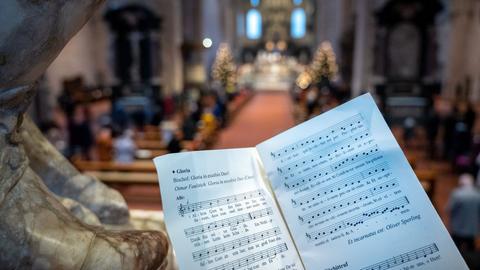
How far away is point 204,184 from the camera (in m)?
1.56

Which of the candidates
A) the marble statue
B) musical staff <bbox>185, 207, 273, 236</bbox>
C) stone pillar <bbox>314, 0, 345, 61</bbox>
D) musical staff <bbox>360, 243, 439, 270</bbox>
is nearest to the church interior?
stone pillar <bbox>314, 0, 345, 61</bbox>

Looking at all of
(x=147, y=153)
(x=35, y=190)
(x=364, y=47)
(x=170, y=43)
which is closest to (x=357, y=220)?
(x=35, y=190)

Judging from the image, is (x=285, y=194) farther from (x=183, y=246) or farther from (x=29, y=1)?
(x=29, y=1)

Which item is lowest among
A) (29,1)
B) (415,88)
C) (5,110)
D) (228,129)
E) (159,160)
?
(159,160)

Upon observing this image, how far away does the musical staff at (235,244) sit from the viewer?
144 centimetres

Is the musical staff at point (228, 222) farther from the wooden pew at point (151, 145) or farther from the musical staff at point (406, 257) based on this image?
the wooden pew at point (151, 145)

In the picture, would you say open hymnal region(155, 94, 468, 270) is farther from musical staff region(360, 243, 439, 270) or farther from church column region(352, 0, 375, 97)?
church column region(352, 0, 375, 97)

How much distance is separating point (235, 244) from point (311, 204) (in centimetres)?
29

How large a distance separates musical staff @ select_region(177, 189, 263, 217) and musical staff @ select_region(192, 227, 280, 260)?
0.13m

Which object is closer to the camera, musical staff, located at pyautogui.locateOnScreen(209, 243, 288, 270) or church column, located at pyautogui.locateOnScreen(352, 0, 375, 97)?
musical staff, located at pyautogui.locateOnScreen(209, 243, 288, 270)

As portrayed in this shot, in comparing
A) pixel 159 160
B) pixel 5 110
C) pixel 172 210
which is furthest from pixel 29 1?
pixel 172 210

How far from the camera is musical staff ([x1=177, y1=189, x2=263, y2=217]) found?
4.91 ft

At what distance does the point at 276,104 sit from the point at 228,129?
27.9 feet

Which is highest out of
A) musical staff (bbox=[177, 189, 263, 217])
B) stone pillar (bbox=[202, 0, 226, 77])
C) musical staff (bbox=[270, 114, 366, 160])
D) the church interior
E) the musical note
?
stone pillar (bbox=[202, 0, 226, 77])
